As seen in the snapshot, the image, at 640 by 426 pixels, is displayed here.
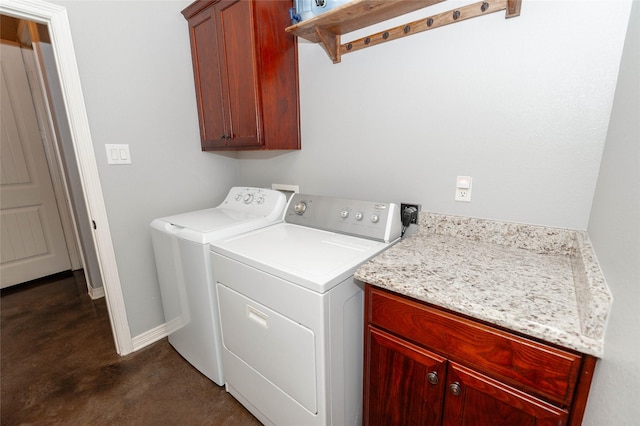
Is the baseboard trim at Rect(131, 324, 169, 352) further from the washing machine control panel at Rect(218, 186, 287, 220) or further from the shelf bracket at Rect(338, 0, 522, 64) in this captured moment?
the shelf bracket at Rect(338, 0, 522, 64)

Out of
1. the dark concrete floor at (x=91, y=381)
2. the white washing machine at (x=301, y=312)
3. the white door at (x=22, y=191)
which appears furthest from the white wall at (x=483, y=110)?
the white door at (x=22, y=191)

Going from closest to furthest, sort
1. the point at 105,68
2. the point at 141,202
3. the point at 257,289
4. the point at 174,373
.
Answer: the point at 257,289 < the point at 105,68 < the point at 174,373 < the point at 141,202

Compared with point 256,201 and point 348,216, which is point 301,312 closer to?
point 348,216

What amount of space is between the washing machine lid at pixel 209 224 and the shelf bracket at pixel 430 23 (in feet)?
3.36

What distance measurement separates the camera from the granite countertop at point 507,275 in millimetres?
674

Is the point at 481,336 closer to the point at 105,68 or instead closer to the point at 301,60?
the point at 301,60

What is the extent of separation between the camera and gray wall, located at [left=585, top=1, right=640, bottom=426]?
51 cm

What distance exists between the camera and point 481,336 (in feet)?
2.63

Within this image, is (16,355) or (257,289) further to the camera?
(16,355)

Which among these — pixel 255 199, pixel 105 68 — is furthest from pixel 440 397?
pixel 105 68

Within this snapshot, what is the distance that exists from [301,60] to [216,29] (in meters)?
0.52

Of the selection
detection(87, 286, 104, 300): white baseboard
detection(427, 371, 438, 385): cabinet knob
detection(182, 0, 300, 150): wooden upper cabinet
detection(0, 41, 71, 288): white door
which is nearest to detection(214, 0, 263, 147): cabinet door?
detection(182, 0, 300, 150): wooden upper cabinet

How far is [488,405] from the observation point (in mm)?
829

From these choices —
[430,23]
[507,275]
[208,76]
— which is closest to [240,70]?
[208,76]
